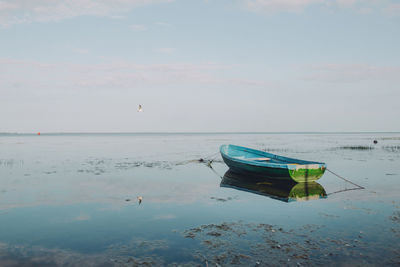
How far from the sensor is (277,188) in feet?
57.6

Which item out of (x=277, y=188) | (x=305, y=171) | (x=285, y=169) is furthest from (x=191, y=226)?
(x=305, y=171)

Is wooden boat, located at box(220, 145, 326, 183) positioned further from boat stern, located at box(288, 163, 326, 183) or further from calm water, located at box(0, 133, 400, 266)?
calm water, located at box(0, 133, 400, 266)

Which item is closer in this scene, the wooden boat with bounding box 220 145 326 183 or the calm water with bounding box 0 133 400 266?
the calm water with bounding box 0 133 400 266

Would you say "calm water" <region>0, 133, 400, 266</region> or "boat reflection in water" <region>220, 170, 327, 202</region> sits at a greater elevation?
"calm water" <region>0, 133, 400, 266</region>

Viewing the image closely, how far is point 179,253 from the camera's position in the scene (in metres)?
7.99

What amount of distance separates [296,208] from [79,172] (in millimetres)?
18590

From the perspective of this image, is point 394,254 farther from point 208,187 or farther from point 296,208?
point 208,187

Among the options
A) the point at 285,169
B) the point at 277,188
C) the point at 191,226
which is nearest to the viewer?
the point at 191,226

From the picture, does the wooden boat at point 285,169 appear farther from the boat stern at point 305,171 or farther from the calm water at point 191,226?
the calm water at point 191,226

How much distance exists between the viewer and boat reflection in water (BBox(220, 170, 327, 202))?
1537 cm

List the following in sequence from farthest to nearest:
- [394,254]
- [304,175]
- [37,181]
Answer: [37,181] < [304,175] < [394,254]

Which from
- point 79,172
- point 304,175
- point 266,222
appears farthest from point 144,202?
point 79,172

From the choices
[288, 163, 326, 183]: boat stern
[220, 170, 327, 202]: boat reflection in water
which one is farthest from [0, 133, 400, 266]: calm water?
[288, 163, 326, 183]: boat stern

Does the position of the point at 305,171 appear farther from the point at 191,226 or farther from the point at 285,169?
the point at 191,226
